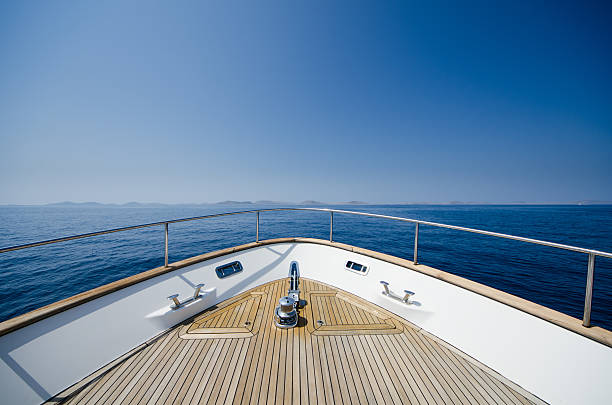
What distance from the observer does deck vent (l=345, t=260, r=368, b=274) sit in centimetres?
300

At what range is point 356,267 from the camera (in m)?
3.10

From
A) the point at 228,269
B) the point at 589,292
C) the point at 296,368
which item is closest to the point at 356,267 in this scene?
the point at 296,368

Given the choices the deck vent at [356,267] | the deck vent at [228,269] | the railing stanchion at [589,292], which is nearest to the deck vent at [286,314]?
the deck vent at [228,269]

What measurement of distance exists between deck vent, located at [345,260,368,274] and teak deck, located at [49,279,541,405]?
2.12 feet

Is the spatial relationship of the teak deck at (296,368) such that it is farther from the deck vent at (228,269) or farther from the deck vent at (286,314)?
the deck vent at (228,269)

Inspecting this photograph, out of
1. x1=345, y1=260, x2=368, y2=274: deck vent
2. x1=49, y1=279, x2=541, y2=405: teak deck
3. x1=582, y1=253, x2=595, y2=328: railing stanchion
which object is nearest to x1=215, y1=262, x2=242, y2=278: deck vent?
x1=49, y1=279, x2=541, y2=405: teak deck

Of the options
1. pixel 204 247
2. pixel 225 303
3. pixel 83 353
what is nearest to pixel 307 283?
pixel 225 303

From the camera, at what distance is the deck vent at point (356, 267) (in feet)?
9.83

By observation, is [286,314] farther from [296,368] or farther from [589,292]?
[589,292]

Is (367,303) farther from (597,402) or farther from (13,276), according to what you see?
(13,276)

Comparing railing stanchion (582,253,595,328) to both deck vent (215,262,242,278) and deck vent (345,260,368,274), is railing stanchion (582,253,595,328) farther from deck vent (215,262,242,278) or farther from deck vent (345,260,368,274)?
deck vent (215,262,242,278)

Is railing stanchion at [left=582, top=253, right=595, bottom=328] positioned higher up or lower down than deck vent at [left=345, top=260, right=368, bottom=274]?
higher up

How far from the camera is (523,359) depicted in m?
1.68

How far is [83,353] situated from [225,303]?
1313 mm
